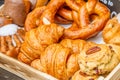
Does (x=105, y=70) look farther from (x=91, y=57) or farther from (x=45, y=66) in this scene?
(x=45, y=66)

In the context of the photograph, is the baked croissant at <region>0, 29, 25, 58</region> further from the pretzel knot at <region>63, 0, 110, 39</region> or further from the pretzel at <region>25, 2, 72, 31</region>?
the pretzel knot at <region>63, 0, 110, 39</region>

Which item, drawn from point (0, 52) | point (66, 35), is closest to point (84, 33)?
point (66, 35)

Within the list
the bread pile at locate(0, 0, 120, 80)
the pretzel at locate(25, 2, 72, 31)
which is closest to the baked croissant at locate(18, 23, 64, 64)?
the bread pile at locate(0, 0, 120, 80)

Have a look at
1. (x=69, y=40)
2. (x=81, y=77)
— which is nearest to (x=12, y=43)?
(x=69, y=40)

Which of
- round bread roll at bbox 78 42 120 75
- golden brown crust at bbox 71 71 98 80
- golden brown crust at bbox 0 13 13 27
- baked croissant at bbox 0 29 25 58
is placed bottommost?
baked croissant at bbox 0 29 25 58

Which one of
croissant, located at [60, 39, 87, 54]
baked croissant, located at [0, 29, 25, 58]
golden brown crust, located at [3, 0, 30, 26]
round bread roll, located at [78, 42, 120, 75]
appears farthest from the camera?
golden brown crust, located at [3, 0, 30, 26]

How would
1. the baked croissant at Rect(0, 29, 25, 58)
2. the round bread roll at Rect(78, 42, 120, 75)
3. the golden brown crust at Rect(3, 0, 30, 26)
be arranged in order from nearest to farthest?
1. the round bread roll at Rect(78, 42, 120, 75)
2. the baked croissant at Rect(0, 29, 25, 58)
3. the golden brown crust at Rect(3, 0, 30, 26)

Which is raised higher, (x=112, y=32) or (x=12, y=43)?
(x=112, y=32)

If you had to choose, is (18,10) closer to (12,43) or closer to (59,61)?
(12,43)

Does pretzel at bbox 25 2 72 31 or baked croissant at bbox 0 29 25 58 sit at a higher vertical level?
pretzel at bbox 25 2 72 31

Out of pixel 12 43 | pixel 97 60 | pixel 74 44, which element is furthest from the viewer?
pixel 12 43
